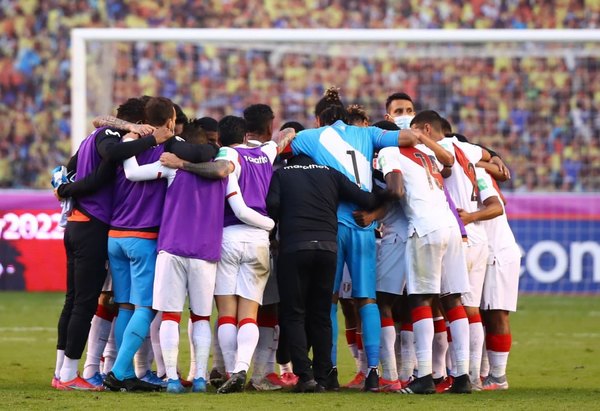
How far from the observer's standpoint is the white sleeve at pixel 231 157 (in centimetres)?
915

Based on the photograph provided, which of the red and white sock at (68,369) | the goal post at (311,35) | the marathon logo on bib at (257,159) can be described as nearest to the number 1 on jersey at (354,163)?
the marathon logo on bib at (257,159)

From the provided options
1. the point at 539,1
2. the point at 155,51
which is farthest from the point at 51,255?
the point at 539,1

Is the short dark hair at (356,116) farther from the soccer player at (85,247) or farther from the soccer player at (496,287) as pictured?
the soccer player at (85,247)

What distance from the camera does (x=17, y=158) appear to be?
934 inches

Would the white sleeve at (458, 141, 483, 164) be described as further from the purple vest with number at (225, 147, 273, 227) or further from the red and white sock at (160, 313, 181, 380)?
the red and white sock at (160, 313, 181, 380)

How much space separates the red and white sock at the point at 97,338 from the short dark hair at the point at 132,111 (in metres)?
1.50

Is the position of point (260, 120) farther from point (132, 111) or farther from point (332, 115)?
point (132, 111)

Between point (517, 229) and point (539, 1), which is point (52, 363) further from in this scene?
point (539, 1)

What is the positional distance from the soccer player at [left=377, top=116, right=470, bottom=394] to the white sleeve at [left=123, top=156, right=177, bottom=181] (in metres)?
1.64

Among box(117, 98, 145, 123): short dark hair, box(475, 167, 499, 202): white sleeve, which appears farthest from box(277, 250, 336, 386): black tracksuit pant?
box(117, 98, 145, 123): short dark hair

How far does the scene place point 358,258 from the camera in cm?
938

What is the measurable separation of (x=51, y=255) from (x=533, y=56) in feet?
28.5

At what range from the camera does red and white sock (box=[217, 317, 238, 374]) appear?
30.1ft

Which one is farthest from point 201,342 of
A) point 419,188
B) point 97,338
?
point 419,188
